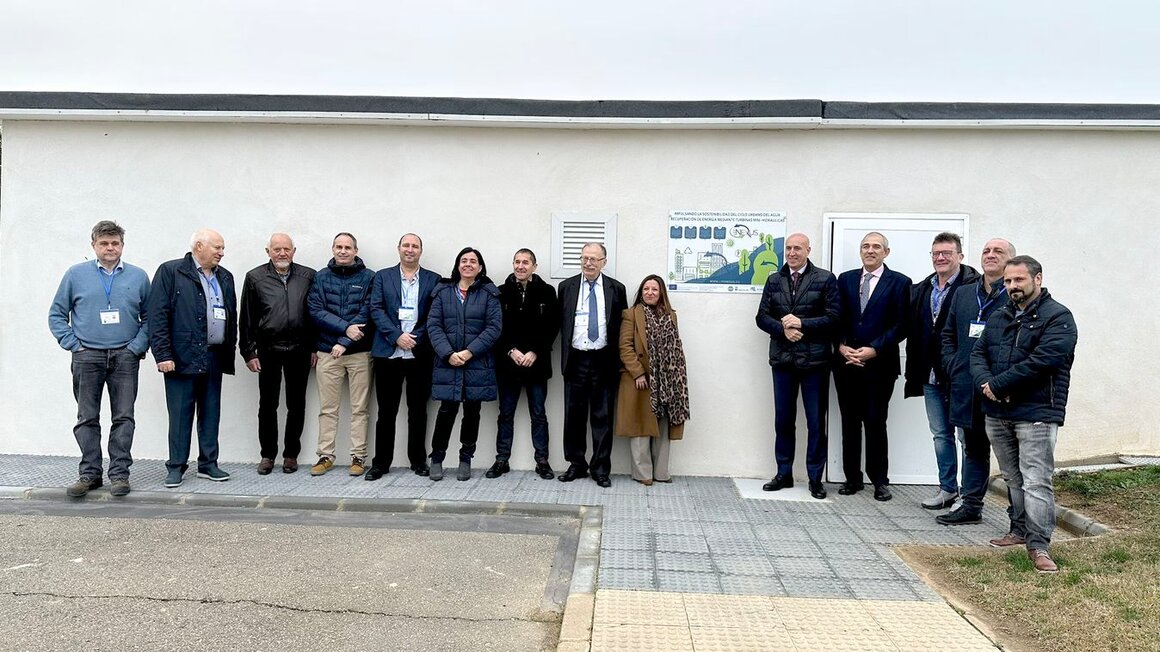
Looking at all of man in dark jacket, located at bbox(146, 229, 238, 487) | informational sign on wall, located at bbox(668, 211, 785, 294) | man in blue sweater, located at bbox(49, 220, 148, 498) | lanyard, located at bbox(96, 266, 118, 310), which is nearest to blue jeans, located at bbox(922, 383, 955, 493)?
informational sign on wall, located at bbox(668, 211, 785, 294)

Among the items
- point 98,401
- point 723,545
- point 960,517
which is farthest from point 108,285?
point 960,517

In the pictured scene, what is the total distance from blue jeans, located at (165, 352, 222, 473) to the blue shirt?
0.45 m

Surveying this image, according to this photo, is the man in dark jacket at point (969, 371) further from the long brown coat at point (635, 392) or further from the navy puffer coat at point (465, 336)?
the navy puffer coat at point (465, 336)

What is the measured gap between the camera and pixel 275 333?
23.0ft

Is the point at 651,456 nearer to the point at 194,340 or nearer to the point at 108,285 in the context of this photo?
the point at 194,340

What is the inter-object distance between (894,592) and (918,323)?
8.60 ft

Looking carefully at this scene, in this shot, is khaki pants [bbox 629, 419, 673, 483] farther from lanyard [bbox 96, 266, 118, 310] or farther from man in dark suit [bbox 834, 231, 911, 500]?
lanyard [bbox 96, 266, 118, 310]

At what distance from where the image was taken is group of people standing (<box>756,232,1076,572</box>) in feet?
15.8

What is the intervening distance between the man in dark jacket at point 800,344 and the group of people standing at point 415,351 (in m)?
0.84

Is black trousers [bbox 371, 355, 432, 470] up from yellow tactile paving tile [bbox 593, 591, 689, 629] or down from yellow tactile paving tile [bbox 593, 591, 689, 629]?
up

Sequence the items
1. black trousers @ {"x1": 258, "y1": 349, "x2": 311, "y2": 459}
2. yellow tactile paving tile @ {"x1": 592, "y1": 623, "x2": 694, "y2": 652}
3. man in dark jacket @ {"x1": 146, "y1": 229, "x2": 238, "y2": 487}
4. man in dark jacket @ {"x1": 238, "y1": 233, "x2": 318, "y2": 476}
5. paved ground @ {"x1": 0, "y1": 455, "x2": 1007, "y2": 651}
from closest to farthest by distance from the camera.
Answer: yellow tactile paving tile @ {"x1": 592, "y1": 623, "x2": 694, "y2": 652}
paved ground @ {"x1": 0, "y1": 455, "x2": 1007, "y2": 651}
man in dark jacket @ {"x1": 146, "y1": 229, "x2": 238, "y2": 487}
man in dark jacket @ {"x1": 238, "y1": 233, "x2": 318, "y2": 476}
black trousers @ {"x1": 258, "y1": 349, "x2": 311, "y2": 459}

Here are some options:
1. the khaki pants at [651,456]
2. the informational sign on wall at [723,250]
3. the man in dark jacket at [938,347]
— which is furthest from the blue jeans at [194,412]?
the man in dark jacket at [938,347]

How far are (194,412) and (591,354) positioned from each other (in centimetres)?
356

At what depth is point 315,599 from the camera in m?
4.25
